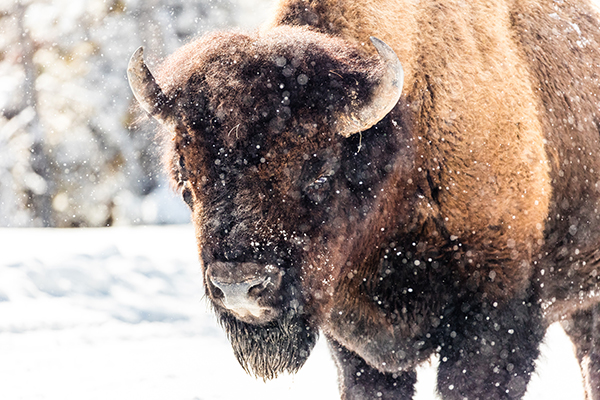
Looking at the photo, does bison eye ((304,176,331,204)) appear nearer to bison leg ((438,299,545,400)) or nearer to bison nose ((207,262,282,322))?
bison nose ((207,262,282,322))

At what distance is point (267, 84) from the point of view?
2158 millimetres

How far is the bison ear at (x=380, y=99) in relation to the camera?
2115 millimetres

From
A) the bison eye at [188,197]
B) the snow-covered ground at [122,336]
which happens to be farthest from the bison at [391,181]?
the snow-covered ground at [122,336]

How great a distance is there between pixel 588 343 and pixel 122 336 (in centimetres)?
352

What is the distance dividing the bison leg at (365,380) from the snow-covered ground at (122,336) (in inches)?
5.4

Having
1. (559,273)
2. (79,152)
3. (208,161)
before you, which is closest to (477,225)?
(559,273)

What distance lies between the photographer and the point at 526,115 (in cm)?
272

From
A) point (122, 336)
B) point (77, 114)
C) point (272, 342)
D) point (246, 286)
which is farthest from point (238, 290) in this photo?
point (77, 114)

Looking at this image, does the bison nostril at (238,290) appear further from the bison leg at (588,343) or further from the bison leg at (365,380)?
the bison leg at (588,343)

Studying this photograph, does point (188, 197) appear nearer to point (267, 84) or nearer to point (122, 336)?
point (267, 84)

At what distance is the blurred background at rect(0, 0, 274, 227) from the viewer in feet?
34.0

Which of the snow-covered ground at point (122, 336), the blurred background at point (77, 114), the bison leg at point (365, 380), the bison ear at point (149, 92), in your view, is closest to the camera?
the bison ear at point (149, 92)

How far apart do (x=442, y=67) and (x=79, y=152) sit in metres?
8.90

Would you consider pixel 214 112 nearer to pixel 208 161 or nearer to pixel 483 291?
pixel 208 161
